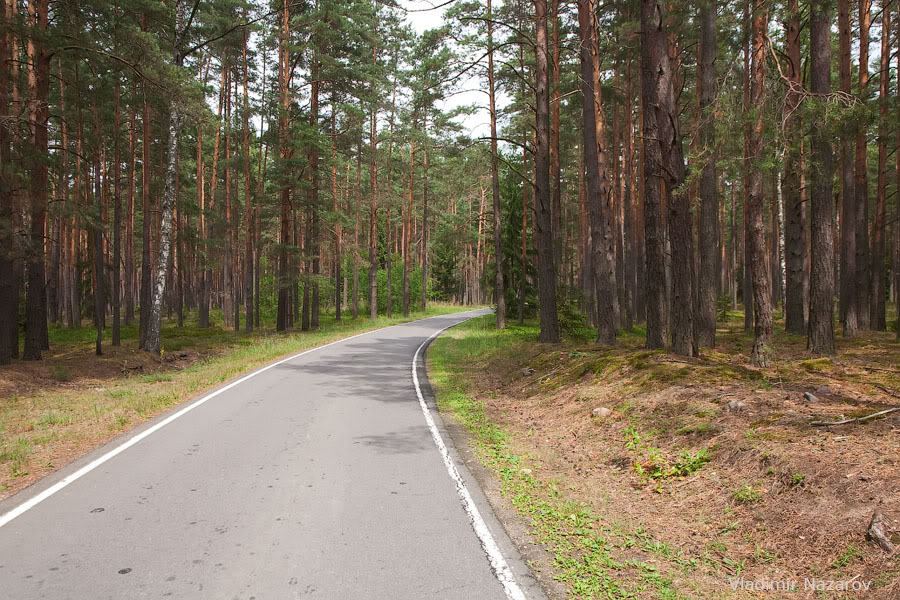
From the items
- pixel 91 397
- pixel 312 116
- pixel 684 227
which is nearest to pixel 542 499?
pixel 684 227

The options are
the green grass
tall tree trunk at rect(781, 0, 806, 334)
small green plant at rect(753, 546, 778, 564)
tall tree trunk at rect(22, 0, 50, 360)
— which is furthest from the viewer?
tall tree trunk at rect(22, 0, 50, 360)

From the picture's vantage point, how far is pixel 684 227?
10.5 metres

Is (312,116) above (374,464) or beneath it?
above

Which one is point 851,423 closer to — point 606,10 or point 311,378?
point 311,378

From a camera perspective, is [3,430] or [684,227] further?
[684,227]

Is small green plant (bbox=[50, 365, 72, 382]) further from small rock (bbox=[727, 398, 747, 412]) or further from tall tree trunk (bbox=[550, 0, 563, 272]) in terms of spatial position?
small rock (bbox=[727, 398, 747, 412])

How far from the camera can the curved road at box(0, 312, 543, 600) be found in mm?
3691

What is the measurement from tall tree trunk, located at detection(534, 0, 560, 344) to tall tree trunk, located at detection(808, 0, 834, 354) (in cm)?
657

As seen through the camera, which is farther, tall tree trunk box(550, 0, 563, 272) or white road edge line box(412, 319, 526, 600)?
tall tree trunk box(550, 0, 563, 272)

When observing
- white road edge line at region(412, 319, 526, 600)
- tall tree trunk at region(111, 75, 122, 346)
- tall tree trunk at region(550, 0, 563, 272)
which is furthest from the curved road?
tall tree trunk at region(111, 75, 122, 346)

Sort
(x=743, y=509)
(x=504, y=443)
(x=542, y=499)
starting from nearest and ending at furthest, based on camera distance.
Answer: (x=743, y=509), (x=542, y=499), (x=504, y=443)

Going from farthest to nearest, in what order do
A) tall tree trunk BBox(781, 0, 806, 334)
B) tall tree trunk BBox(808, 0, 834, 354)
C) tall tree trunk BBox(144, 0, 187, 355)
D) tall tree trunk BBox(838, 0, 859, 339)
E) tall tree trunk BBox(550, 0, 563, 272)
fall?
tall tree trunk BBox(550, 0, 563, 272)
tall tree trunk BBox(838, 0, 859, 339)
tall tree trunk BBox(144, 0, 187, 355)
tall tree trunk BBox(781, 0, 806, 334)
tall tree trunk BBox(808, 0, 834, 354)

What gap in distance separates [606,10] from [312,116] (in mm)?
15623

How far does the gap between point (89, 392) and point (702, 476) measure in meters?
12.7
